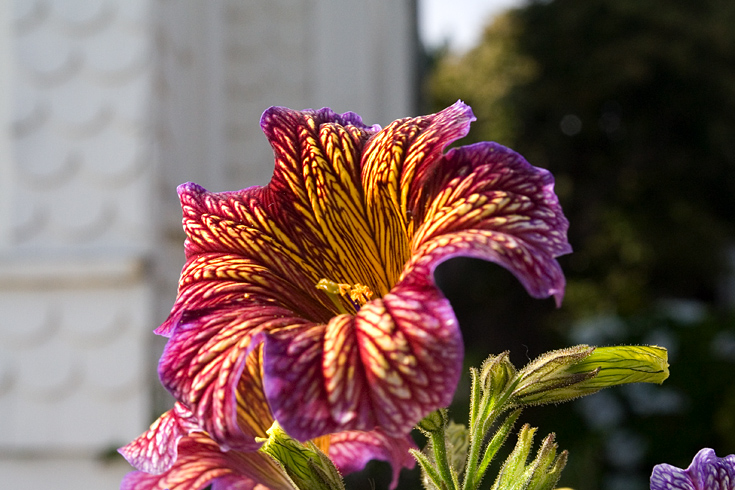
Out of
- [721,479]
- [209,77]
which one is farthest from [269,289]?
[209,77]

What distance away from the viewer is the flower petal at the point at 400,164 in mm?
392

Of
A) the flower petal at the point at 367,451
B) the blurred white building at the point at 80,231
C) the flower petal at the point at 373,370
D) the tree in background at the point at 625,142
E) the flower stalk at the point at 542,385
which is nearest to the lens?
the flower petal at the point at 373,370

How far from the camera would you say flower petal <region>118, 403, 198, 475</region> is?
404 millimetres

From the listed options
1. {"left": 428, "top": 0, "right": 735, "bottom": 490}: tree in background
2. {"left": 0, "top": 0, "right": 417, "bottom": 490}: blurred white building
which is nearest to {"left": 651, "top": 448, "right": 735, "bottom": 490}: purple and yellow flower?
{"left": 0, "top": 0, "right": 417, "bottom": 490}: blurred white building

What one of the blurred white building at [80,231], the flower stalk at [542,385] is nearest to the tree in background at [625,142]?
the blurred white building at [80,231]

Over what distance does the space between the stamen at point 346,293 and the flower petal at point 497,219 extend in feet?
0.29

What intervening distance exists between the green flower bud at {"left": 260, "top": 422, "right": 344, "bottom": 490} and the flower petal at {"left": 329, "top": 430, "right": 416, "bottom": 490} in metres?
0.10

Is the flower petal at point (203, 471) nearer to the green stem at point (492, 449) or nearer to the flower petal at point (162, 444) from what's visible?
the flower petal at point (162, 444)

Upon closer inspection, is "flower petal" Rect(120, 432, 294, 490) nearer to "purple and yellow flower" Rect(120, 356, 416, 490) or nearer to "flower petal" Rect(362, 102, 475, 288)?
"purple and yellow flower" Rect(120, 356, 416, 490)

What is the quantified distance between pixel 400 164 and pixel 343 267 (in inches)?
4.2

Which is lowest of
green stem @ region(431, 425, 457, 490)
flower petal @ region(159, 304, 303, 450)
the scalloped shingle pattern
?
green stem @ region(431, 425, 457, 490)

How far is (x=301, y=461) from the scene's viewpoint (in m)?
0.39

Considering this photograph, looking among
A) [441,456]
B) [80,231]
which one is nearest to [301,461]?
[441,456]

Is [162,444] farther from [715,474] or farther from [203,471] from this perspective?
[715,474]
